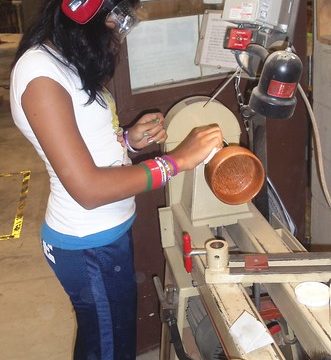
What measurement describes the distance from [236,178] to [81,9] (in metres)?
0.50

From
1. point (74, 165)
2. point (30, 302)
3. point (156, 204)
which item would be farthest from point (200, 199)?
point (30, 302)

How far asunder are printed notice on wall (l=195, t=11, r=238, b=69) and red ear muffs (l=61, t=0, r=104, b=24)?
1.57ft

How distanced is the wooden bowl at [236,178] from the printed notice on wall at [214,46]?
37 centimetres

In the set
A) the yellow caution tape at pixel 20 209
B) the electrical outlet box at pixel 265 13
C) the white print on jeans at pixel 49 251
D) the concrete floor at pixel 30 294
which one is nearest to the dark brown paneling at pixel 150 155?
the concrete floor at pixel 30 294

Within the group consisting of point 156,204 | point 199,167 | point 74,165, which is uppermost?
point 74,165

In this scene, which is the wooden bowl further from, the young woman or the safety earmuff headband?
the safety earmuff headband

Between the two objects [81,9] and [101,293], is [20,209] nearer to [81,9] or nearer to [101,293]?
[101,293]

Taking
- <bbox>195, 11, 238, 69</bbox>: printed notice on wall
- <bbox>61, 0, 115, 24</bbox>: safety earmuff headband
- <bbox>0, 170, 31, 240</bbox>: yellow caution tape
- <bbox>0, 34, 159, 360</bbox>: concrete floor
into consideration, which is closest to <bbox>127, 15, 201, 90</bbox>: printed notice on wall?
<bbox>195, 11, 238, 69</bbox>: printed notice on wall

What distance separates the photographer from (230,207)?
1378mm

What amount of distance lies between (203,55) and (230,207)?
0.46 m

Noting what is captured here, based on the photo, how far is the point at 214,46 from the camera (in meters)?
1.49

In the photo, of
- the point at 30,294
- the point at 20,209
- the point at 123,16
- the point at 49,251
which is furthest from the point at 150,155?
the point at 20,209

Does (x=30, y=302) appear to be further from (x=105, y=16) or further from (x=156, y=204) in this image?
(x=105, y=16)

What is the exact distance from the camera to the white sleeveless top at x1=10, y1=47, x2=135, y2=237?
3.46 feet
